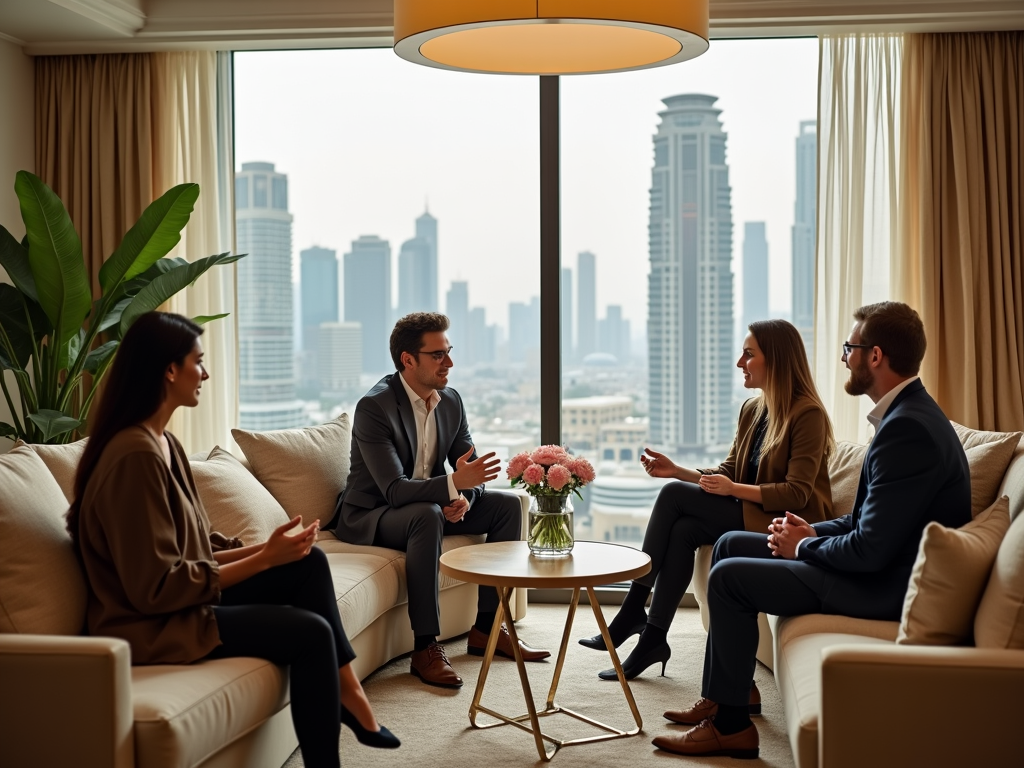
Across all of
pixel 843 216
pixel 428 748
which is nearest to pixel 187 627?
pixel 428 748

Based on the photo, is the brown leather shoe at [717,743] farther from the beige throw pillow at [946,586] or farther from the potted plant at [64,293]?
the potted plant at [64,293]

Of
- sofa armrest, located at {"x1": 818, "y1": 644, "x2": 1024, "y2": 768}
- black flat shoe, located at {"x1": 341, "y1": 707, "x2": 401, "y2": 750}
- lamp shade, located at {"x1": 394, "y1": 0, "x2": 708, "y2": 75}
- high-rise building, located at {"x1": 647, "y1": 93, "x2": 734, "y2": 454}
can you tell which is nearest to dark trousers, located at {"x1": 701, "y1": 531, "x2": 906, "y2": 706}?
sofa armrest, located at {"x1": 818, "y1": 644, "x2": 1024, "y2": 768}

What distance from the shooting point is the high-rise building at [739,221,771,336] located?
15.9 ft

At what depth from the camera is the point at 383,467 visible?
13.2ft

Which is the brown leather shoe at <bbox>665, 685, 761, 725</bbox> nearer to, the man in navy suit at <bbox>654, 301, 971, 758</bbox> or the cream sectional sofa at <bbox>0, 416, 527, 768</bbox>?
the man in navy suit at <bbox>654, 301, 971, 758</bbox>

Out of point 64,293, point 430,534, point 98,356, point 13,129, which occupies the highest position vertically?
point 13,129

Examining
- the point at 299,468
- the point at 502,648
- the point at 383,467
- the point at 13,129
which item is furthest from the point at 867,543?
the point at 13,129

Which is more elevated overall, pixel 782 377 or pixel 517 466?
pixel 782 377

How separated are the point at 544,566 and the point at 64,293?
2383 millimetres

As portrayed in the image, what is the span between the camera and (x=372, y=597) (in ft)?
11.7

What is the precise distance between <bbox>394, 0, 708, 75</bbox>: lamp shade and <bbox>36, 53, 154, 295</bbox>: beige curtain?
8.16ft

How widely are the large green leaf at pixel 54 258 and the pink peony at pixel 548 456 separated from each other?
2125 mm

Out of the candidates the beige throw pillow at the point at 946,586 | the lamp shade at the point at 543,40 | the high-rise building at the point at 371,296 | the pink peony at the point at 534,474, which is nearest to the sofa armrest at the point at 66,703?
the pink peony at the point at 534,474

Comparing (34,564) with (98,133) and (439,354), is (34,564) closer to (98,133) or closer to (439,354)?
(439,354)
